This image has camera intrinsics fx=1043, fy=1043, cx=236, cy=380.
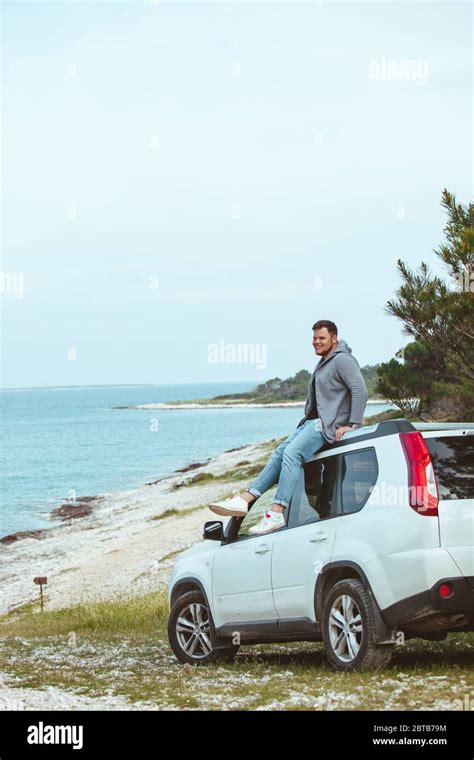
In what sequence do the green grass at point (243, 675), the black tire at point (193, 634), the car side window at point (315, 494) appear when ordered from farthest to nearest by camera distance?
the black tire at point (193, 634) < the car side window at point (315, 494) < the green grass at point (243, 675)

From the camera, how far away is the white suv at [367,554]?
7.51m

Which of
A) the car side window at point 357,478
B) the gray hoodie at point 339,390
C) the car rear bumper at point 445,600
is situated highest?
the gray hoodie at point 339,390

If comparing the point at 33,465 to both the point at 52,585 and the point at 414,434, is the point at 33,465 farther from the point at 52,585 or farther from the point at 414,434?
the point at 414,434

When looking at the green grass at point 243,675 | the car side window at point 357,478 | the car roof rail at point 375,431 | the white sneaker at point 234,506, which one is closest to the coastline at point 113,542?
the green grass at point 243,675

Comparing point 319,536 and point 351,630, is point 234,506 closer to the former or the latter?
point 319,536

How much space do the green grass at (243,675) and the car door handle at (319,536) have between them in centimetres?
105

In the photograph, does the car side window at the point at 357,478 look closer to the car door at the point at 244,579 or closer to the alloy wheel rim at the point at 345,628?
the alloy wheel rim at the point at 345,628

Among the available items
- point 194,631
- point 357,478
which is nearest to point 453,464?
point 357,478

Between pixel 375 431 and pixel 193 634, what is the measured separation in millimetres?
3356

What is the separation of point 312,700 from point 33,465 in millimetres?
85827

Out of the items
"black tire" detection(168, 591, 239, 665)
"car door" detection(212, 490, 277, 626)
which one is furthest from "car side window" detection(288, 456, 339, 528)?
"black tire" detection(168, 591, 239, 665)

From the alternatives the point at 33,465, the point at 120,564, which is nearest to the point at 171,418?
the point at 33,465

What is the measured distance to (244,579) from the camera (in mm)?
9445

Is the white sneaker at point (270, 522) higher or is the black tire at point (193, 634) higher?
the white sneaker at point (270, 522)
